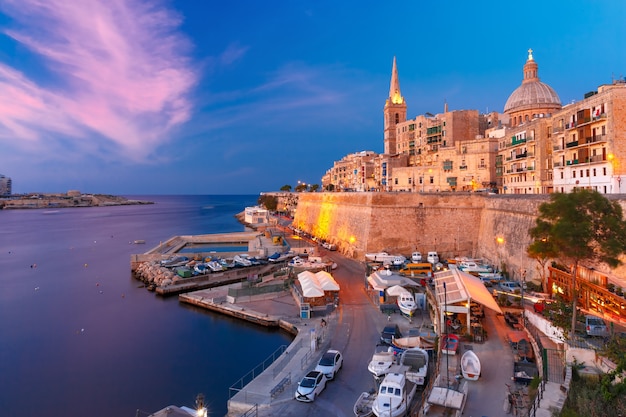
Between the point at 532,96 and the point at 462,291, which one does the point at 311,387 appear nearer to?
the point at 462,291

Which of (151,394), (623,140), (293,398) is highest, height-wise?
(623,140)

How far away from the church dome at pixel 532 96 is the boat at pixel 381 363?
37928mm

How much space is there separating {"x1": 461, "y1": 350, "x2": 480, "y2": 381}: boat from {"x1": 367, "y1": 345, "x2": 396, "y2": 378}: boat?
2.22 m

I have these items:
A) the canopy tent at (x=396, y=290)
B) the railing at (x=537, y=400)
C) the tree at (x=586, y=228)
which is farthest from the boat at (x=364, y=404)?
the canopy tent at (x=396, y=290)

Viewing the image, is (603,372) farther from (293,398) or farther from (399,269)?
(399,269)

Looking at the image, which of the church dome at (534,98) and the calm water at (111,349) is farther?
the church dome at (534,98)

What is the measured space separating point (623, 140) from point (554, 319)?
55.2 ft

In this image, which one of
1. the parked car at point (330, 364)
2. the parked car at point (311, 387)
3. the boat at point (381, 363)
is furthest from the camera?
the parked car at point (330, 364)

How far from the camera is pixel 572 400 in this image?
29.0 ft

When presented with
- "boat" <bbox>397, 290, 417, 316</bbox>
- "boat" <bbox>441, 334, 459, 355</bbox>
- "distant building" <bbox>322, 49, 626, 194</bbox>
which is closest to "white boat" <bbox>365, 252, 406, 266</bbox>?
"boat" <bbox>397, 290, 417, 316</bbox>

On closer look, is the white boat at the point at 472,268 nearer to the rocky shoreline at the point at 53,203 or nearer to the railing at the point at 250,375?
the railing at the point at 250,375

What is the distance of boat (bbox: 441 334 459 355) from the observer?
1245 centimetres

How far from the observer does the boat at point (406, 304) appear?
1834cm

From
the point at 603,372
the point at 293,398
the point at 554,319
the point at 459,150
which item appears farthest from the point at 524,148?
the point at 293,398
